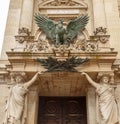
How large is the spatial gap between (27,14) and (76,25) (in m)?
2.20

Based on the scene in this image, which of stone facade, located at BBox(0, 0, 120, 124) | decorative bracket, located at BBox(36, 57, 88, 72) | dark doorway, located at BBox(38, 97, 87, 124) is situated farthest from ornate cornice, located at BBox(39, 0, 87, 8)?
dark doorway, located at BBox(38, 97, 87, 124)

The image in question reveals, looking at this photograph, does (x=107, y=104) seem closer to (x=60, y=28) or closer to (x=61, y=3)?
(x=60, y=28)

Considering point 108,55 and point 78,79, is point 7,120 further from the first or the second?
point 108,55

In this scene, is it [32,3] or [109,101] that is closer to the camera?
[109,101]

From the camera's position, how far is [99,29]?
11.4m

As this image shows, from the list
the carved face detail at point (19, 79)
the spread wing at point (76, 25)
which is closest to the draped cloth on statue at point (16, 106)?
the carved face detail at point (19, 79)

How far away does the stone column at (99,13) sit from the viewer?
1227cm

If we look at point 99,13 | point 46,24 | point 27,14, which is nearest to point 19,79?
point 46,24

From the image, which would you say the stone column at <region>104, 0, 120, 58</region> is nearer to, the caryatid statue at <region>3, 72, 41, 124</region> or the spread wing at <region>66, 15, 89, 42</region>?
the spread wing at <region>66, 15, 89, 42</region>

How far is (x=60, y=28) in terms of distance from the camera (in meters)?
11.4

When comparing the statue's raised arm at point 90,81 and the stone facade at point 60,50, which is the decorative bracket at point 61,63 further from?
the statue's raised arm at point 90,81

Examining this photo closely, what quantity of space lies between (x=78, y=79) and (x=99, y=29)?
2.27 m

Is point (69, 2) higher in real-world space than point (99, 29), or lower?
higher

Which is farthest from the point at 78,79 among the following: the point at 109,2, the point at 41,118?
the point at 109,2
